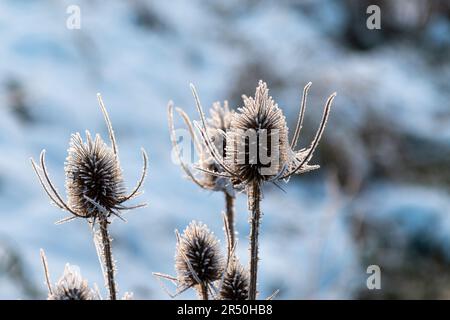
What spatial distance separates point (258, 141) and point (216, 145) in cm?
17

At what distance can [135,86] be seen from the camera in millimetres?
5926

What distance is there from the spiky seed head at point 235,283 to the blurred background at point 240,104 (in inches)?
91.4

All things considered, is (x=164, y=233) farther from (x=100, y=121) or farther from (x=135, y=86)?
(x=135, y=86)

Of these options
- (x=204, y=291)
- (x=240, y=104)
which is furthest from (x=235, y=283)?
(x=240, y=104)

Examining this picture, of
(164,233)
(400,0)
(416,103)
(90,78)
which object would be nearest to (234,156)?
(164,233)

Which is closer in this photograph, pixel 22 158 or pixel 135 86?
pixel 22 158

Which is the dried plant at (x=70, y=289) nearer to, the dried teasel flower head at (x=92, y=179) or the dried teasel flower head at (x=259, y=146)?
the dried teasel flower head at (x=92, y=179)

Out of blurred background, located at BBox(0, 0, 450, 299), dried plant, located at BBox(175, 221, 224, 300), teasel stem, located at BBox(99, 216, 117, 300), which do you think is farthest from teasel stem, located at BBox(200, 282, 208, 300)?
blurred background, located at BBox(0, 0, 450, 299)

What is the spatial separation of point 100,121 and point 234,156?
459 centimetres

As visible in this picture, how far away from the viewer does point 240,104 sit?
603 centimetres

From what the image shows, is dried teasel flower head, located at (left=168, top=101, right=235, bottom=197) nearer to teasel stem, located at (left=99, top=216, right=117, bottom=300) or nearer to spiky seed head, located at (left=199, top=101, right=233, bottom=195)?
spiky seed head, located at (left=199, top=101, right=233, bottom=195)

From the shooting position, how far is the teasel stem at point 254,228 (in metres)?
0.71

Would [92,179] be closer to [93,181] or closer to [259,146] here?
[93,181]

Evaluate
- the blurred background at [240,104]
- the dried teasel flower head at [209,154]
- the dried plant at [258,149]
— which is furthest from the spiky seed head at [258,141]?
the blurred background at [240,104]
